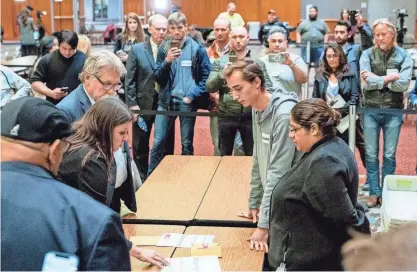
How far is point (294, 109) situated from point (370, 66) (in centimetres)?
264

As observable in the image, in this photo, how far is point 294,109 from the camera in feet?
9.36

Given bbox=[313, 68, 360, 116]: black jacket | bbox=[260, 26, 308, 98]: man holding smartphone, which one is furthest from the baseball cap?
bbox=[313, 68, 360, 116]: black jacket

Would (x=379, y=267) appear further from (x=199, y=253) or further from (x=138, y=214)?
(x=138, y=214)

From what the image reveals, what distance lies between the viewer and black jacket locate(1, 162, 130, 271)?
1.42 m

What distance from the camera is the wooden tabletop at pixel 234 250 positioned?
107 inches

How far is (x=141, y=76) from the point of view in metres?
5.68

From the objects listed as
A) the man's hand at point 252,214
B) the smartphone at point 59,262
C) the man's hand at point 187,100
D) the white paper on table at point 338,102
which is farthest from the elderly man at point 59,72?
the smartphone at point 59,262

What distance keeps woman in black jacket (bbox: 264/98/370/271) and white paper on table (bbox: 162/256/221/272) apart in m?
0.31

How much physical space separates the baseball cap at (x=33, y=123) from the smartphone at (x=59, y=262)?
0.87 feet

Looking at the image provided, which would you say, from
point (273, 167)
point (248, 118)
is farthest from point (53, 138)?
point (248, 118)

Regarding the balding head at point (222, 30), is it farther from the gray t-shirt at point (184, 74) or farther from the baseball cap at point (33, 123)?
the baseball cap at point (33, 123)

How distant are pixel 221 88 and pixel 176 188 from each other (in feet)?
5.53

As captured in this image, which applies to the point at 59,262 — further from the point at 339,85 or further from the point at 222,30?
the point at 222,30

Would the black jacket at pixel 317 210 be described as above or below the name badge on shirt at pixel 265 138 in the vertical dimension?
below
